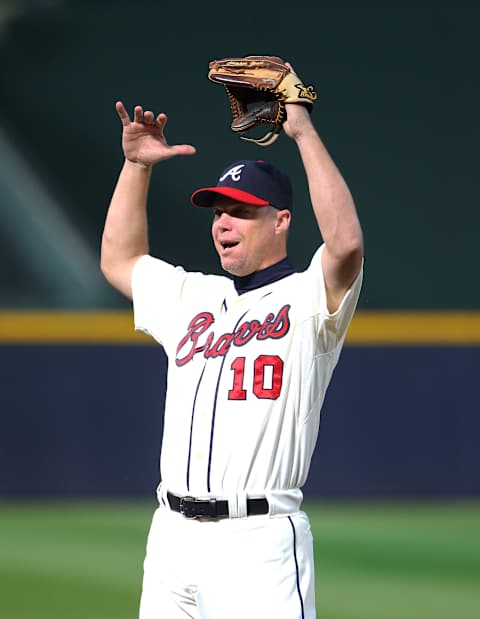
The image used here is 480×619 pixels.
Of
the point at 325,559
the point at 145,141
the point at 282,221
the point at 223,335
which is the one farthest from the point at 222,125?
the point at 223,335

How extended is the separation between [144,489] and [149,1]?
167 inches

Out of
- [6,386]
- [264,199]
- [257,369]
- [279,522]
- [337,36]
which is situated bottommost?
[6,386]

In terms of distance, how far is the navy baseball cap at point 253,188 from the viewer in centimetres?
317

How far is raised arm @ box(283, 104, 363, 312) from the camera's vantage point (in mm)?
2934

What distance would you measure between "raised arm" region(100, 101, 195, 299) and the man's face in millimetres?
413

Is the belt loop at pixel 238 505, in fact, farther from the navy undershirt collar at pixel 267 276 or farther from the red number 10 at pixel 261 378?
the navy undershirt collar at pixel 267 276

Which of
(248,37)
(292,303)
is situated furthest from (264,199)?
(248,37)

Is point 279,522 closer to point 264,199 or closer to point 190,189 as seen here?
point 264,199

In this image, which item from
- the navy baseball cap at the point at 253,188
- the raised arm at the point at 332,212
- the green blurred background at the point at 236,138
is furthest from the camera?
the green blurred background at the point at 236,138

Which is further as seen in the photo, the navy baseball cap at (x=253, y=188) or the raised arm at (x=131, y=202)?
the raised arm at (x=131, y=202)

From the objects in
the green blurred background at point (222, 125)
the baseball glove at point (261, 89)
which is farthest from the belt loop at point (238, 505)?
the green blurred background at point (222, 125)

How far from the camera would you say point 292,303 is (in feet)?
10.2

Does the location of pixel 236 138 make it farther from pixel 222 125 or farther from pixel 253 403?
pixel 253 403

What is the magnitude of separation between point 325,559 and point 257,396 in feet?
11.5
